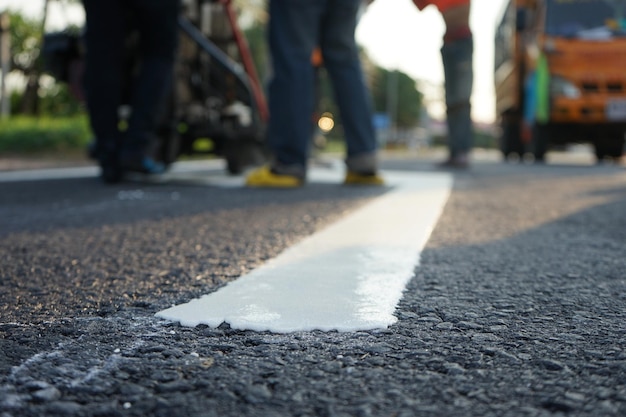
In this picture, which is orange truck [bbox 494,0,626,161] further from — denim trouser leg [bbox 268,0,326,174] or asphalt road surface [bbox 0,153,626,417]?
asphalt road surface [bbox 0,153,626,417]

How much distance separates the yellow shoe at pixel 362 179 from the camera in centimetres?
439

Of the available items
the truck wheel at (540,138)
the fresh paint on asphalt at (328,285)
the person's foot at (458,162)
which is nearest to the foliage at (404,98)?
→ the truck wheel at (540,138)

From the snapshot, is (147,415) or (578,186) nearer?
(147,415)

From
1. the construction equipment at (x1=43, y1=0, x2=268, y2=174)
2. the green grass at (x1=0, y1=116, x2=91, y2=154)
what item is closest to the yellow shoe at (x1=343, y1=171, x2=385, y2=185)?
the construction equipment at (x1=43, y1=0, x2=268, y2=174)

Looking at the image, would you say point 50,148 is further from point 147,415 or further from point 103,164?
point 147,415

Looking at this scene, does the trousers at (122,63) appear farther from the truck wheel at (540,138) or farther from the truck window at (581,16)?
the truck wheel at (540,138)

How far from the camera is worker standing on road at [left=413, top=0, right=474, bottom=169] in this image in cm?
644

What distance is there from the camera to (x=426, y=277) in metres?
1.50

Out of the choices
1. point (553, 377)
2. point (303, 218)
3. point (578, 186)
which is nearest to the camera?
point (553, 377)

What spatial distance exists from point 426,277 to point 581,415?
747mm

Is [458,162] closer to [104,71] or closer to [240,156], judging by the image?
[240,156]

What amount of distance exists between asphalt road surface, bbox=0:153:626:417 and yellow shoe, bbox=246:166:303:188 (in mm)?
1730

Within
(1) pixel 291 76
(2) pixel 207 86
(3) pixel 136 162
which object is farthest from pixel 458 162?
(3) pixel 136 162

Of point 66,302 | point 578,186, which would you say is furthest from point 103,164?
point 66,302
